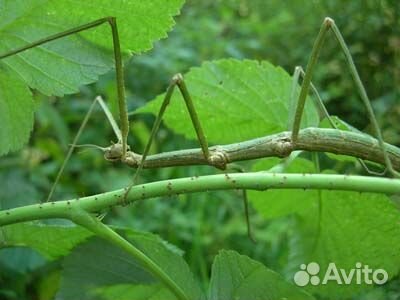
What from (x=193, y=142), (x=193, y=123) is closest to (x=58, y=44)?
(x=193, y=123)

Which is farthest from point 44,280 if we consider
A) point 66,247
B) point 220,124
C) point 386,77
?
point 386,77

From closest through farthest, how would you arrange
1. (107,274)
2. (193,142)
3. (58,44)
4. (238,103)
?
(107,274)
(58,44)
(238,103)
(193,142)

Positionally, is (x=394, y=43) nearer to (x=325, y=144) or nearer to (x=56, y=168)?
(x=56, y=168)

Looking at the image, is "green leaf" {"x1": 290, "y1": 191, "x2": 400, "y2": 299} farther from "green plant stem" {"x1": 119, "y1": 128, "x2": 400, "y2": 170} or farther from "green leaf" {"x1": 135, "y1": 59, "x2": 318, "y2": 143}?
"green leaf" {"x1": 135, "y1": 59, "x2": 318, "y2": 143}

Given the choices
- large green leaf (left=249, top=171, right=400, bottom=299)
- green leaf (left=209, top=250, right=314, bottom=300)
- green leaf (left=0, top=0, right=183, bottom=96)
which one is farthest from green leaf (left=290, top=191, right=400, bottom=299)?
green leaf (left=0, top=0, right=183, bottom=96)

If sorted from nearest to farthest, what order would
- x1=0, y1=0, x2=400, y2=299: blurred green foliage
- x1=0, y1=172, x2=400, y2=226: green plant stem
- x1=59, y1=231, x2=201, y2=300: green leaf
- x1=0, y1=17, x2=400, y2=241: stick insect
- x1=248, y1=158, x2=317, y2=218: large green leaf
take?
x1=0, y1=172, x2=400, y2=226: green plant stem < x1=59, y1=231, x2=201, y2=300: green leaf < x1=0, y1=17, x2=400, y2=241: stick insect < x1=248, y1=158, x2=317, y2=218: large green leaf < x1=0, y1=0, x2=400, y2=299: blurred green foliage

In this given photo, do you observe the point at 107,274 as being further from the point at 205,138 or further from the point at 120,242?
the point at 205,138

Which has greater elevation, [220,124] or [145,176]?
[145,176]
